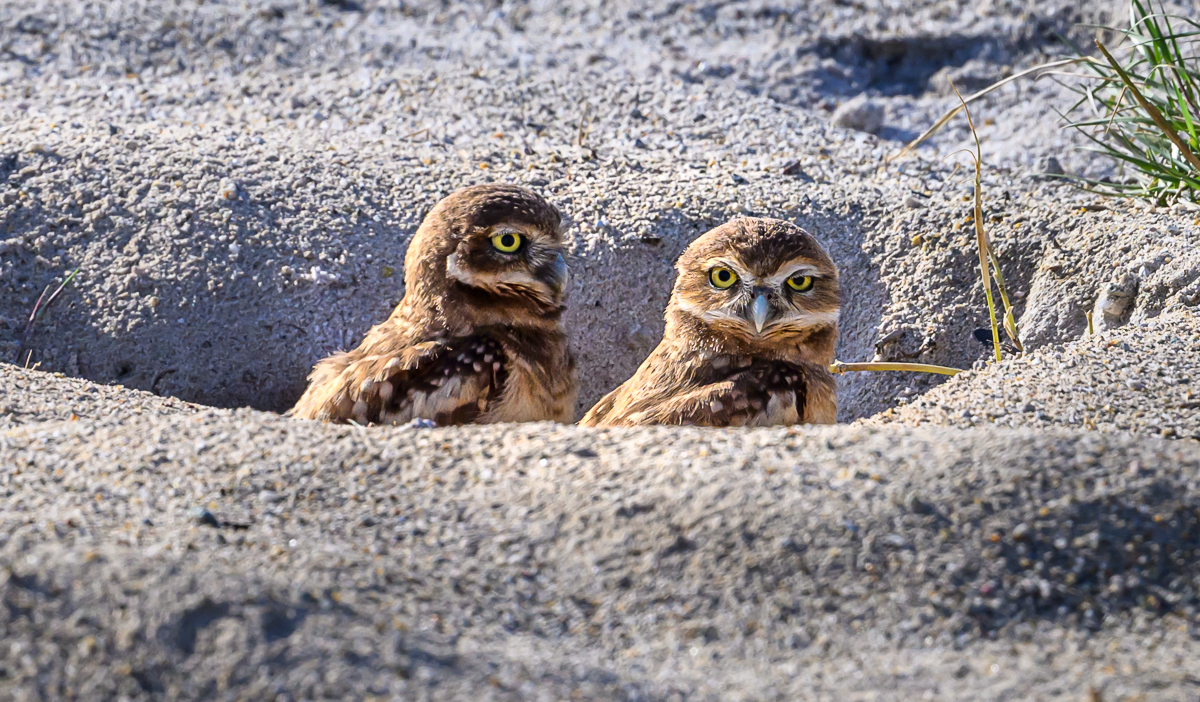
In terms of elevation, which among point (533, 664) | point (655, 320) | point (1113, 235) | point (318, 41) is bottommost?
point (533, 664)

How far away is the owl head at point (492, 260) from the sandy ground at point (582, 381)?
923 mm

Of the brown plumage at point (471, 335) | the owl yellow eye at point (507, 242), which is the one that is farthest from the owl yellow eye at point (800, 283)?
the owl yellow eye at point (507, 242)

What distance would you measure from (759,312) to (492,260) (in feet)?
3.17

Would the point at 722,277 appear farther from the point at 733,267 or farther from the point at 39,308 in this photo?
the point at 39,308

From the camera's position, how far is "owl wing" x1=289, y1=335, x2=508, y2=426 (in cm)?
364

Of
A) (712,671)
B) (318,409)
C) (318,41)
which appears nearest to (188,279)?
(318,409)

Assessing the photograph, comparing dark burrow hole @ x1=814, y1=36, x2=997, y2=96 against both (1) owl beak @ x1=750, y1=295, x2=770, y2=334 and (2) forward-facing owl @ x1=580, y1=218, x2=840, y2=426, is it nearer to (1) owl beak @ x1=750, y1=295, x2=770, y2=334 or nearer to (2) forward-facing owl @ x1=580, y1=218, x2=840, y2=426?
(2) forward-facing owl @ x1=580, y1=218, x2=840, y2=426

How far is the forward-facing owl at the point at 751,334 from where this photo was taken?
3.62 meters

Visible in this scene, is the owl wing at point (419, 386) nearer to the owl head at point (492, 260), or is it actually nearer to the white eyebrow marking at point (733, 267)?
the owl head at point (492, 260)

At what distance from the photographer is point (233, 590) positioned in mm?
1921

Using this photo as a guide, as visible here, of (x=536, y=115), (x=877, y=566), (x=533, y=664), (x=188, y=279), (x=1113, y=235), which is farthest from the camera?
(x=536, y=115)

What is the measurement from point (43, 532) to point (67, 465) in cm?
46

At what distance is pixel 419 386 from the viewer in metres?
3.67

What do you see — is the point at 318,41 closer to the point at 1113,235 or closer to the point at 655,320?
the point at 655,320
